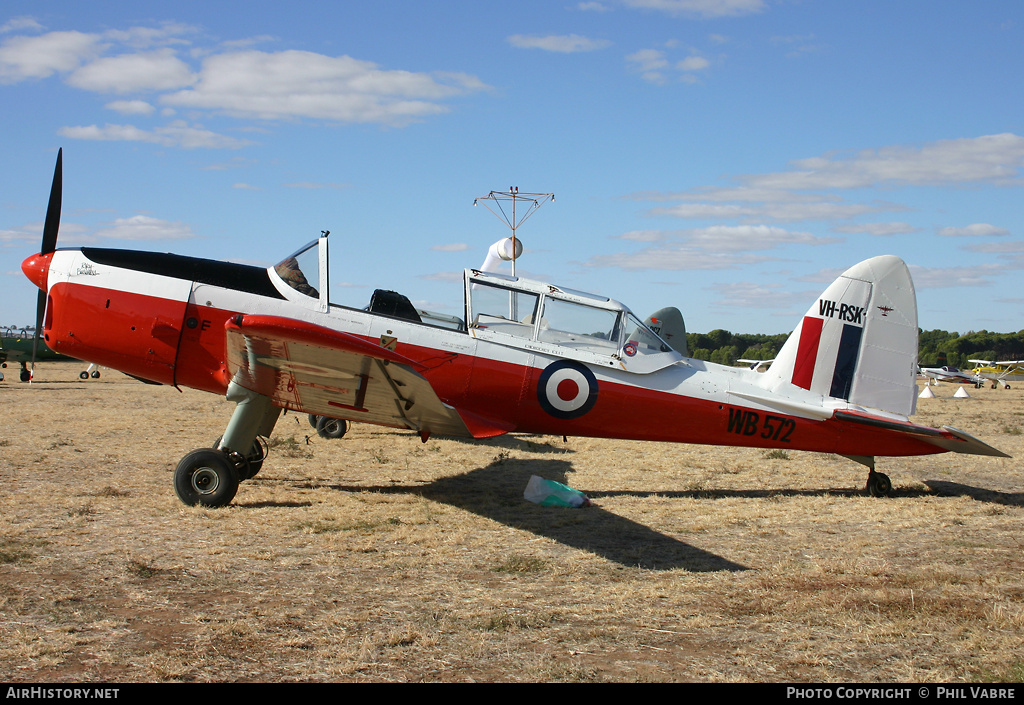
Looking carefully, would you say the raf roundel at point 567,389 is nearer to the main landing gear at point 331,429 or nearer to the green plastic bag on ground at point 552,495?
the green plastic bag on ground at point 552,495

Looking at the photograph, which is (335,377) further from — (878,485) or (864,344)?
(878,485)

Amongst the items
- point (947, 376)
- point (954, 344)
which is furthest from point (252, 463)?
point (954, 344)

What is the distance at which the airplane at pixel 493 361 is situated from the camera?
691cm

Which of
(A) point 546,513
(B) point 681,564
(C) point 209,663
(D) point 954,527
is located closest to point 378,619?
(C) point 209,663

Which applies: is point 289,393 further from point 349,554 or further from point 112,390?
point 112,390

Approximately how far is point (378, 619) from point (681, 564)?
7.67ft

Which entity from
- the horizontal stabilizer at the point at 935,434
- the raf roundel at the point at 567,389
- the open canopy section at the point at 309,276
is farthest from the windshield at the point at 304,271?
the horizontal stabilizer at the point at 935,434

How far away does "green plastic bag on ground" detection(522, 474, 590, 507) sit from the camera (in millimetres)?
7273

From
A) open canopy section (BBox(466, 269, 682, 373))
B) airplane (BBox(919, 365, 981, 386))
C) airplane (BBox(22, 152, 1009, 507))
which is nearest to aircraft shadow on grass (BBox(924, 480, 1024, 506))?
airplane (BBox(22, 152, 1009, 507))

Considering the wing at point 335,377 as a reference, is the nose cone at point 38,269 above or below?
above

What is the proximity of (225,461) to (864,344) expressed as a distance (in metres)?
6.82

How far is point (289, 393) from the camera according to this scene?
6664 millimetres

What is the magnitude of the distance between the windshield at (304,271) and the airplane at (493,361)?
16 mm

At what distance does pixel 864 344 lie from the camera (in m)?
8.12
